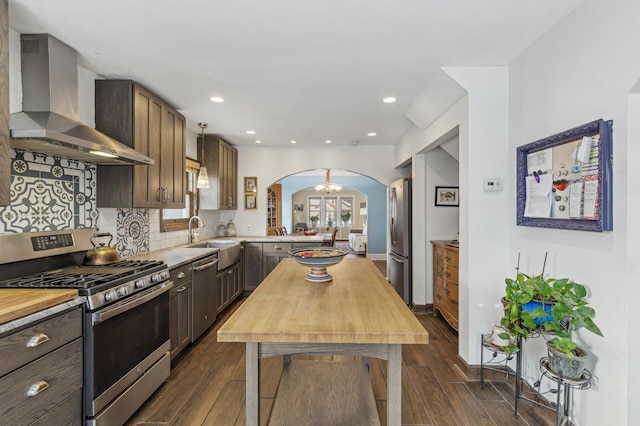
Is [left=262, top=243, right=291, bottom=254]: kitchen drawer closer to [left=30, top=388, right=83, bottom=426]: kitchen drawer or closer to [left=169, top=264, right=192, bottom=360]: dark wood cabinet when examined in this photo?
[left=169, top=264, right=192, bottom=360]: dark wood cabinet

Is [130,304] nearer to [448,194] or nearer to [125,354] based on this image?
[125,354]

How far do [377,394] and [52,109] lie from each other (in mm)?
2934

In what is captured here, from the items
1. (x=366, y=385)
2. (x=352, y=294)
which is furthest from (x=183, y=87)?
(x=366, y=385)

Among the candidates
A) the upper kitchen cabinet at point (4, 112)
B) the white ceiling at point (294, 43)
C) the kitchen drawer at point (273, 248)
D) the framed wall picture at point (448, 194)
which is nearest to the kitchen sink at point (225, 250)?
the kitchen drawer at point (273, 248)

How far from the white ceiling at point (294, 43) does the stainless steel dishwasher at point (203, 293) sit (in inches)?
67.2

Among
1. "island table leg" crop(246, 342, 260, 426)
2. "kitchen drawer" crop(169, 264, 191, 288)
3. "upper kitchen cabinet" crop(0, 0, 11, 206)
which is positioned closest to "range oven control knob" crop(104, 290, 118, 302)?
"upper kitchen cabinet" crop(0, 0, 11, 206)

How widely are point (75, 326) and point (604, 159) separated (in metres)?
2.85

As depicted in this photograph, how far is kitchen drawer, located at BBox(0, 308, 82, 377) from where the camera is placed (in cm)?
135

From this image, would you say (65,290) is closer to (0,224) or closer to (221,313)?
(0,224)

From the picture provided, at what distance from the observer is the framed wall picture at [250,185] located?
5730 millimetres

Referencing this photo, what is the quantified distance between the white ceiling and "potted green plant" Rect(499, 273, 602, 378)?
5.24ft

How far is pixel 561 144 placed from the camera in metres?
2.00

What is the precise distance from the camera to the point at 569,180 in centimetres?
193

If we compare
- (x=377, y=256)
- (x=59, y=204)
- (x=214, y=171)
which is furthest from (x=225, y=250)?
(x=377, y=256)
